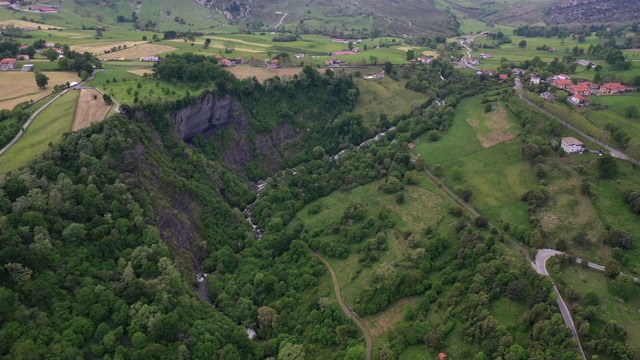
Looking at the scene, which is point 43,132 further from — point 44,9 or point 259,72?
point 44,9

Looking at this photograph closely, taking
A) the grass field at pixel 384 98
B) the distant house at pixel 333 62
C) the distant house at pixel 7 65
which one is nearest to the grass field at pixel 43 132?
the distant house at pixel 7 65

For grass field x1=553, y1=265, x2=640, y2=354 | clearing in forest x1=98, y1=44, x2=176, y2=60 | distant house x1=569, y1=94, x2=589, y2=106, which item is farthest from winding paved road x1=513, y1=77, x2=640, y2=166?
clearing in forest x1=98, y1=44, x2=176, y2=60

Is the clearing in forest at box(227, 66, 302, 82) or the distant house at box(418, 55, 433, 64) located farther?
the distant house at box(418, 55, 433, 64)

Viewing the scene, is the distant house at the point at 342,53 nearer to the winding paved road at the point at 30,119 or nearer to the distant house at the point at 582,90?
the distant house at the point at 582,90

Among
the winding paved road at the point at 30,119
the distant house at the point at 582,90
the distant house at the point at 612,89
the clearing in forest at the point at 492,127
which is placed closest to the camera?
the winding paved road at the point at 30,119

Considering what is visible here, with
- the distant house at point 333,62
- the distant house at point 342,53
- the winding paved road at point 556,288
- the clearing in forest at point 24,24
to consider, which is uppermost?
the clearing in forest at point 24,24

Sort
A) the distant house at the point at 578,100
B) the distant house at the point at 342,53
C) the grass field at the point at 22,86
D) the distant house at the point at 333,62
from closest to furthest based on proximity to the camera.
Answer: the grass field at the point at 22,86 < the distant house at the point at 578,100 < the distant house at the point at 333,62 < the distant house at the point at 342,53

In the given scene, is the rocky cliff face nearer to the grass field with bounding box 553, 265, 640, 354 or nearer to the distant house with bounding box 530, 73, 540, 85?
the distant house with bounding box 530, 73, 540, 85
